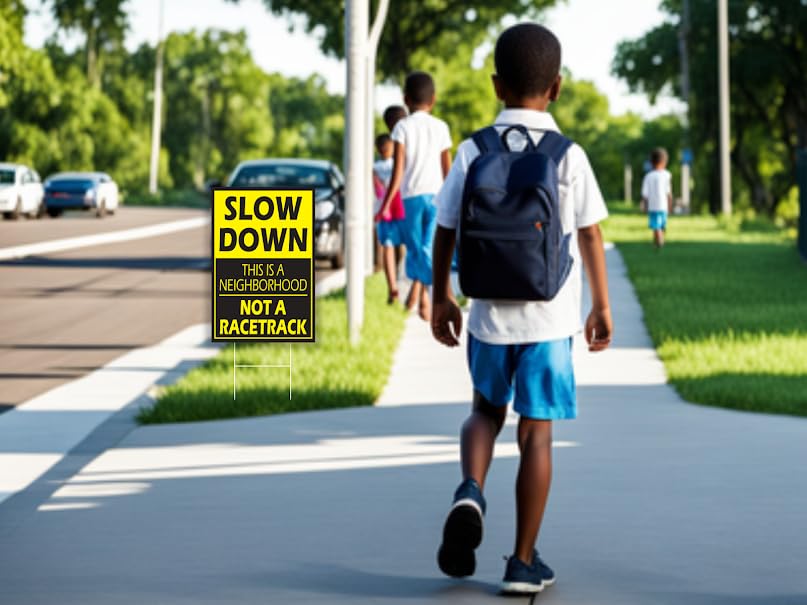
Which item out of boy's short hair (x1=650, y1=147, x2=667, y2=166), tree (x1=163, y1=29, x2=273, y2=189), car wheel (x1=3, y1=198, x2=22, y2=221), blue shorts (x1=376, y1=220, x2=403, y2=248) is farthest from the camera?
tree (x1=163, y1=29, x2=273, y2=189)

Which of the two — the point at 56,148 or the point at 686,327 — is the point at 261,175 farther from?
the point at 56,148

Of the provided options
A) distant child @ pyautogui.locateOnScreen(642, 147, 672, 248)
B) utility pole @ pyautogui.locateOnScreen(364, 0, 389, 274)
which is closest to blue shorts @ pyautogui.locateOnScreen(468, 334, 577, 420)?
utility pole @ pyautogui.locateOnScreen(364, 0, 389, 274)

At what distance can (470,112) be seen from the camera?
107938 millimetres

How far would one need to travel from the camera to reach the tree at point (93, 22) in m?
102

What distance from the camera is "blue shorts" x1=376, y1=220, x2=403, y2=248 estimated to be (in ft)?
52.7

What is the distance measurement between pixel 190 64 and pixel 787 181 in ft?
225

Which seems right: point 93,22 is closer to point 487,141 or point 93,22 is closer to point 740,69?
point 740,69

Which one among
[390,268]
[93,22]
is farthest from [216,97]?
[390,268]

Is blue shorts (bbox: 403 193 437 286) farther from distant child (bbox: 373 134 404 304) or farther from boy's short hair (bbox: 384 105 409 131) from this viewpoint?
boy's short hair (bbox: 384 105 409 131)

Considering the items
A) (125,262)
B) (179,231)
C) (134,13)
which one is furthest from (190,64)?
(125,262)

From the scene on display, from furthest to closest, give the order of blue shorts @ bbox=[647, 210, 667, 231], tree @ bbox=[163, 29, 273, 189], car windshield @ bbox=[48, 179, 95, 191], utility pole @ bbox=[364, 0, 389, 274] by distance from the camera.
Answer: tree @ bbox=[163, 29, 273, 189] → car windshield @ bbox=[48, 179, 95, 191] → blue shorts @ bbox=[647, 210, 667, 231] → utility pole @ bbox=[364, 0, 389, 274]

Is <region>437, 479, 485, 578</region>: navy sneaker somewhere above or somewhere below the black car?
below

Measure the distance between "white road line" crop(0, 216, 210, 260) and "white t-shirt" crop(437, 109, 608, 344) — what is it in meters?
26.7

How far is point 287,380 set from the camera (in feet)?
41.1
